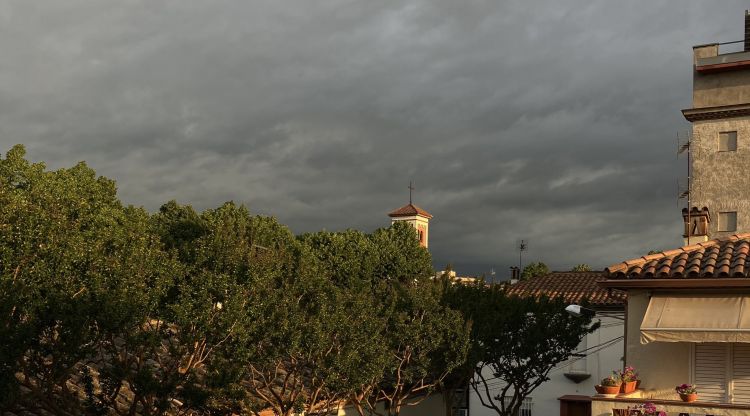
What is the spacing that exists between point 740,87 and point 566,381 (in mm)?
18558

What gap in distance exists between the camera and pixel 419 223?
3991 inches

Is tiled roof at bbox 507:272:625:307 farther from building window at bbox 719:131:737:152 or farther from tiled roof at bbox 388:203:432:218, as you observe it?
tiled roof at bbox 388:203:432:218

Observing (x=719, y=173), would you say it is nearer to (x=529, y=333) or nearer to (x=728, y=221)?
(x=728, y=221)

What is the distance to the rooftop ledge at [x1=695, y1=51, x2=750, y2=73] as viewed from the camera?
39656mm

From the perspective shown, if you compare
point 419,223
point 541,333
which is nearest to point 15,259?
point 541,333

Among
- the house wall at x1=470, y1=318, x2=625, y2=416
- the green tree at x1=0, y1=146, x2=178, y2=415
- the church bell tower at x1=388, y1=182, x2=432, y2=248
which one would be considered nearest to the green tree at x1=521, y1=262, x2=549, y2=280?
the church bell tower at x1=388, y1=182, x2=432, y2=248

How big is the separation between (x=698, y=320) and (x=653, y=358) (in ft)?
5.69

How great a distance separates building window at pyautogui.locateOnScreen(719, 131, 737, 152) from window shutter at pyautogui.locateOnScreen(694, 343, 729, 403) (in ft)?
92.1

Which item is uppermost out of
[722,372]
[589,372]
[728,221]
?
[728,221]

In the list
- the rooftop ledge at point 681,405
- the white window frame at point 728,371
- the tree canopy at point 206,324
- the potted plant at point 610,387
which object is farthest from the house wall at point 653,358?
the tree canopy at point 206,324

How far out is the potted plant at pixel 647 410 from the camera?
13594mm

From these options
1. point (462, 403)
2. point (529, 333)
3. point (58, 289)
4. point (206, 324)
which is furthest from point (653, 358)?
point (462, 403)

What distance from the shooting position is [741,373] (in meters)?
15.4

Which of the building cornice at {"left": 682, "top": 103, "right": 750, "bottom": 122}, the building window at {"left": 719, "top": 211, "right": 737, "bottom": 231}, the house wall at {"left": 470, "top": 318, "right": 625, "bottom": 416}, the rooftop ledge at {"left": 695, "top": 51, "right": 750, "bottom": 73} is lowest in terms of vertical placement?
the house wall at {"left": 470, "top": 318, "right": 625, "bottom": 416}
